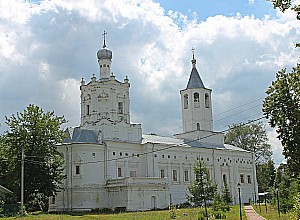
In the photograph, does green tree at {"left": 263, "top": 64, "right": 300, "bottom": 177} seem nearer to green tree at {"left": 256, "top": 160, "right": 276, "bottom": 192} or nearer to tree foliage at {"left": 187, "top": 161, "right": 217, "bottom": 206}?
tree foliage at {"left": 187, "top": 161, "right": 217, "bottom": 206}

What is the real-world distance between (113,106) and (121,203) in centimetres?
1259

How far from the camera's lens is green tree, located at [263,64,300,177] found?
26906 millimetres

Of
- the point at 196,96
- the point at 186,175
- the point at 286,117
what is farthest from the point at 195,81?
the point at 286,117

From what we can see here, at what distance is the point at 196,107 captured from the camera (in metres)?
62.9

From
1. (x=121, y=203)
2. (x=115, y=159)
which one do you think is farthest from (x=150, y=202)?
(x=115, y=159)

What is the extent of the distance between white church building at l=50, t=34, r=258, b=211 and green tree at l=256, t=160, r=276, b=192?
34.2ft

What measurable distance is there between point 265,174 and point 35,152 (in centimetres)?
4584

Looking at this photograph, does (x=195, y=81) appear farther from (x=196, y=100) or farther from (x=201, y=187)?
(x=201, y=187)

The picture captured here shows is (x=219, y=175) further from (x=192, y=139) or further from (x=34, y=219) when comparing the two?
(x=34, y=219)

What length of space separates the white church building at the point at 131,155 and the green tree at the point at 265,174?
10414 mm

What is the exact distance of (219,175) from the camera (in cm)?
6022

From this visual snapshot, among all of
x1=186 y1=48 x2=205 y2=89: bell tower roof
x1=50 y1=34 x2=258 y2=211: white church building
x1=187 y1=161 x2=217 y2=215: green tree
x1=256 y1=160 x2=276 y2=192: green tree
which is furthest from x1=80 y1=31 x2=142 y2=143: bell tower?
x1=256 y1=160 x2=276 y2=192: green tree

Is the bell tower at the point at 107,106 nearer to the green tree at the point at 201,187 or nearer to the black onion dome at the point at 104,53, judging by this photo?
the black onion dome at the point at 104,53

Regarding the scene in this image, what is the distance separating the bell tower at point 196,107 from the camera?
62.4 meters
